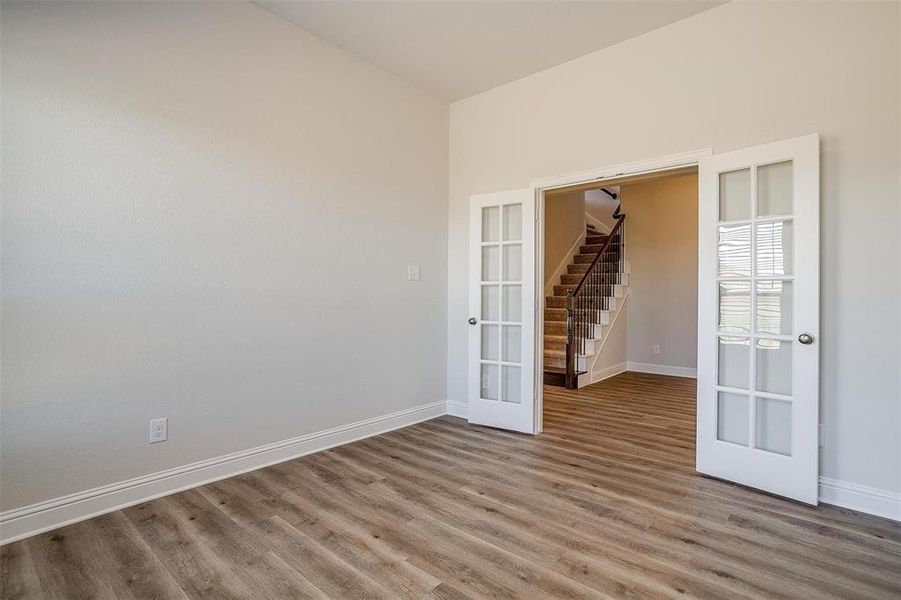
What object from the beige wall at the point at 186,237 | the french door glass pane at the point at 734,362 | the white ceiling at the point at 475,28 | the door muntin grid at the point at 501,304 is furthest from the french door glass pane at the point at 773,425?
the beige wall at the point at 186,237

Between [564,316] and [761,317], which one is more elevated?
[761,317]

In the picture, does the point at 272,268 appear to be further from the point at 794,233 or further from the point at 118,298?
the point at 794,233

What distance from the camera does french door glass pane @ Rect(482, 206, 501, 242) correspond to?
157 inches

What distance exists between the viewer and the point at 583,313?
20.0ft

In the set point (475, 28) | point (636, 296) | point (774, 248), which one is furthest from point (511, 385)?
point (636, 296)

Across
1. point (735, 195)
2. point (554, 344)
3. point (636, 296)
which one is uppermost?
point (735, 195)

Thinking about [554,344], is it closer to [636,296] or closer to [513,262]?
[636,296]

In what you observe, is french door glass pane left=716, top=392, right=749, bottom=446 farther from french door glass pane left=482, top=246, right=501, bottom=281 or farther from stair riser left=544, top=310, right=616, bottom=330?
stair riser left=544, top=310, right=616, bottom=330

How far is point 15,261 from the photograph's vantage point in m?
2.07

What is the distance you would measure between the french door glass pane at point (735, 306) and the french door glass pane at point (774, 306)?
0.18 feet

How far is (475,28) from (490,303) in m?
2.17

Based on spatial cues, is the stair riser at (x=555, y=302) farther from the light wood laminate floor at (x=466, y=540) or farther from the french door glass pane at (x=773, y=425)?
the french door glass pane at (x=773, y=425)

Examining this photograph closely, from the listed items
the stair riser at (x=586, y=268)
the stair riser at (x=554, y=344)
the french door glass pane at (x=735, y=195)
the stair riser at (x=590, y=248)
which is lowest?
the stair riser at (x=554, y=344)

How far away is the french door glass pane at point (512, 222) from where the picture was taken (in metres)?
3.88
